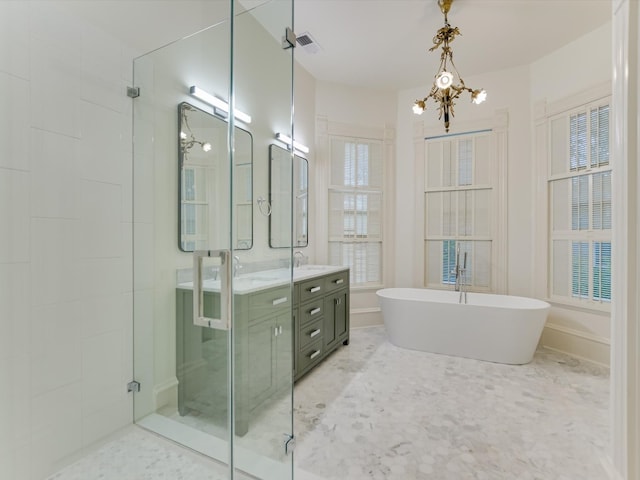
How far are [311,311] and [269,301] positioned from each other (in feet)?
3.02

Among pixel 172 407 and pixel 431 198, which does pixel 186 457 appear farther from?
pixel 431 198

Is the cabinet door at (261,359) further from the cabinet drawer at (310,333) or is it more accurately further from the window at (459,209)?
the window at (459,209)

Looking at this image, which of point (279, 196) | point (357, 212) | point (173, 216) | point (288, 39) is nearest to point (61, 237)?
point (173, 216)

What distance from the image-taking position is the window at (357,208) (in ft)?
12.7

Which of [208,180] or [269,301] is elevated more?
[208,180]

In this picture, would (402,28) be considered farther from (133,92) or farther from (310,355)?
(310,355)

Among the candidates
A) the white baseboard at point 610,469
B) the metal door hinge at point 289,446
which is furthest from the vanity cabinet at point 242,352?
the white baseboard at point 610,469

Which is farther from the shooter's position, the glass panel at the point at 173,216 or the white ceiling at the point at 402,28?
the white ceiling at the point at 402,28

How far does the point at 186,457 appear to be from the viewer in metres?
1.58

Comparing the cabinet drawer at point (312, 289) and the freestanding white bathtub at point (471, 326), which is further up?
the cabinet drawer at point (312, 289)

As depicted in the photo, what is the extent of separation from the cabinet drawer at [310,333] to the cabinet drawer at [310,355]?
4 centimetres

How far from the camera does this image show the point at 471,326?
9.52ft

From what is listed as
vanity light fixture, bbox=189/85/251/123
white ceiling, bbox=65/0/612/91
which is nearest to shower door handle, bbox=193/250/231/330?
vanity light fixture, bbox=189/85/251/123

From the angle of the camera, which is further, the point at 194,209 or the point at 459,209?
the point at 459,209
